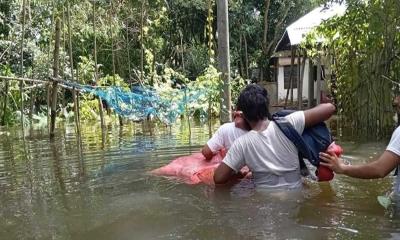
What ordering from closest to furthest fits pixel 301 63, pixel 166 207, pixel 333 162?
1. pixel 333 162
2. pixel 166 207
3. pixel 301 63

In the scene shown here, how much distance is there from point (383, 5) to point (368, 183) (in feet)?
13.2

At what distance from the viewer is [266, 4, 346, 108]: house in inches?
496

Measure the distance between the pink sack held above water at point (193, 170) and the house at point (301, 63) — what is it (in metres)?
4.39

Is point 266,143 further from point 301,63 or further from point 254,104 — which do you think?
point 301,63

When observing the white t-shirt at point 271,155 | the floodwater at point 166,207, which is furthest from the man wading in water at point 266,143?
the floodwater at point 166,207

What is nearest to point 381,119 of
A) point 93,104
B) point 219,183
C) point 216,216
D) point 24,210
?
point 219,183

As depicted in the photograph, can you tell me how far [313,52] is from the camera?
11820 millimetres

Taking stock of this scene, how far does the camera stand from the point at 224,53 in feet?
Answer: 41.0

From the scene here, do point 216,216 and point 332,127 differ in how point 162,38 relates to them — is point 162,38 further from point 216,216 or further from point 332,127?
point 216,216

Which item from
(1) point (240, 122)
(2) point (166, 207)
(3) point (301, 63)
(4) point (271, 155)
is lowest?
(2) point (166, 207)

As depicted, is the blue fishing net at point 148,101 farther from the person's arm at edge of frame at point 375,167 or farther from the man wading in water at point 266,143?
the person's arm at edge of frame at point 375,167

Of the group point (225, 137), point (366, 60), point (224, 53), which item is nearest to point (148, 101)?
point (224, 53)

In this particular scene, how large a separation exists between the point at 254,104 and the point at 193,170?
5.43 ft

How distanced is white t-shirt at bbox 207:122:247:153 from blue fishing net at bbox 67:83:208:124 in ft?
23.8
